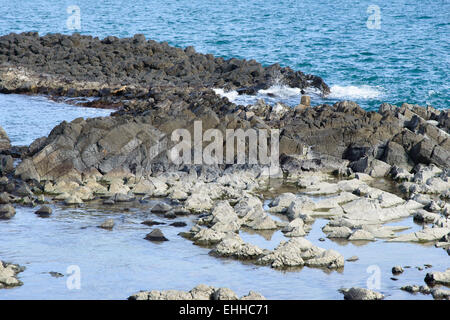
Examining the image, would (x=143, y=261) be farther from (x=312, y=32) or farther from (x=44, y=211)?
(x=312, y=32)

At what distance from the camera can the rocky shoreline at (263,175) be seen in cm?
1588

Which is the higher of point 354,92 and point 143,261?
point 143,261

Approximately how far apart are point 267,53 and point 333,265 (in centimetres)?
3767

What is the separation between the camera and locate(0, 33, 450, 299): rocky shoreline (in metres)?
15.9

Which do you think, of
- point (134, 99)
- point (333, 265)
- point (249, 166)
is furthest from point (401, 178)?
point (134, 99)

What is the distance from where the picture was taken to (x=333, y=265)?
46.1 ft

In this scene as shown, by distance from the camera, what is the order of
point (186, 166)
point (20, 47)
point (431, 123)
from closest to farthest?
point (186, 166), point (431, 123), point (20, 47)

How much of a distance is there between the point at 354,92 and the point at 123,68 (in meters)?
11.9

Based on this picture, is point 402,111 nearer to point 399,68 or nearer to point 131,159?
point 131,159

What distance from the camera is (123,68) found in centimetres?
3725

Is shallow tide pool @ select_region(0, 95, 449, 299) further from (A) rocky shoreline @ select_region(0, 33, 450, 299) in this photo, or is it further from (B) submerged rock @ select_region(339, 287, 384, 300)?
(A) rocky shoreline @ select_region(0, 33, 450, 299)

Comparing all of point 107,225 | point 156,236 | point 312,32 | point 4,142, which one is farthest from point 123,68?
point 312,32
